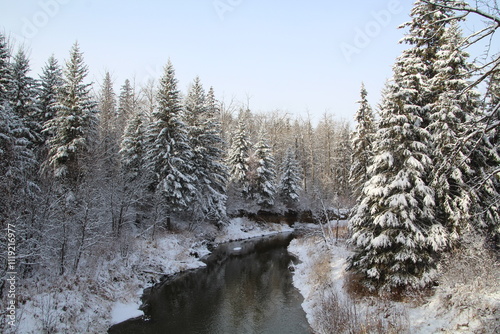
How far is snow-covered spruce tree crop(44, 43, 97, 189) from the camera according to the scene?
2303 cm

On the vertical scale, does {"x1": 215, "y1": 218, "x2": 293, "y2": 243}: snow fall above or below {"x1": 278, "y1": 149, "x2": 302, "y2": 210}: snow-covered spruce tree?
below

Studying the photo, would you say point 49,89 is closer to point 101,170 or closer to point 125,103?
point 101,170

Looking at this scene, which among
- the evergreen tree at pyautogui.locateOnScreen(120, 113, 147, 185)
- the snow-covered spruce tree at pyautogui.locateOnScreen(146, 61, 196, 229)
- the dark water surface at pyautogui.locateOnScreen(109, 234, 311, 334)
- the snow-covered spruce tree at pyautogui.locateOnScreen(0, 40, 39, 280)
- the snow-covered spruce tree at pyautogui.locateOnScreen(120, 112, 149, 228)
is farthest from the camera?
the evergreen tree at pyautogui.locateOnScreen(120, 113, 147, 185)

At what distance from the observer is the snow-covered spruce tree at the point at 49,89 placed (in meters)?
25.4

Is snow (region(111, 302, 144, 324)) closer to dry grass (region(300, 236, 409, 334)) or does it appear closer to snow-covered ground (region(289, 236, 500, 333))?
snow-covered ground (region(289, 236, 500, 333))

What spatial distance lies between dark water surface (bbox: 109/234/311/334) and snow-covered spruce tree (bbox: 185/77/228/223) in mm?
7679

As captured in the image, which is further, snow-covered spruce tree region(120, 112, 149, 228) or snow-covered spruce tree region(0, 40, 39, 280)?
snow-covered spruce tree region(120, 112, 149, 228)

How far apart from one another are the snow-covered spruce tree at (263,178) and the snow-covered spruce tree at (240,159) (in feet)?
4.44

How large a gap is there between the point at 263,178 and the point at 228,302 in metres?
26.3

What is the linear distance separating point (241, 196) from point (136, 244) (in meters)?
22.3

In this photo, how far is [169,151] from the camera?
27531mm

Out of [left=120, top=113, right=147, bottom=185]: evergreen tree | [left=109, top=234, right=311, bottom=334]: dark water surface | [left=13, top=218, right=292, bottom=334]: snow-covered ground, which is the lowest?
[left=109, top=234, right=311, bottom=334]: dark water surface

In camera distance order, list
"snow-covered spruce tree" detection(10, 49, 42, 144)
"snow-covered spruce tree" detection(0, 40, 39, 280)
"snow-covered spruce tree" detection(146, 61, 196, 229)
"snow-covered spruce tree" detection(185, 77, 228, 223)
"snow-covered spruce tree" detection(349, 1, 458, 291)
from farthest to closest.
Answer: "snow-covered spruce tree" detection(185, 77, 228, 223) → "snow-covered spruce tree" detection(146, 61, 196, 229) → "snow-covered spruce tree" detection(10, 49, 42, 144) → "snow-covered spruce tree" detection(349, 1, 458, 291) → "snow-covered spruce tree" detection(0, 40, 39, 280)

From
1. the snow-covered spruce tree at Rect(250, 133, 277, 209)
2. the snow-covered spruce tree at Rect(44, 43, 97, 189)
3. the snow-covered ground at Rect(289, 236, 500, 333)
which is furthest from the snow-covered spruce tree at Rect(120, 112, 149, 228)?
the snow-covered ground at Rect(289, 236, 500, 333)
